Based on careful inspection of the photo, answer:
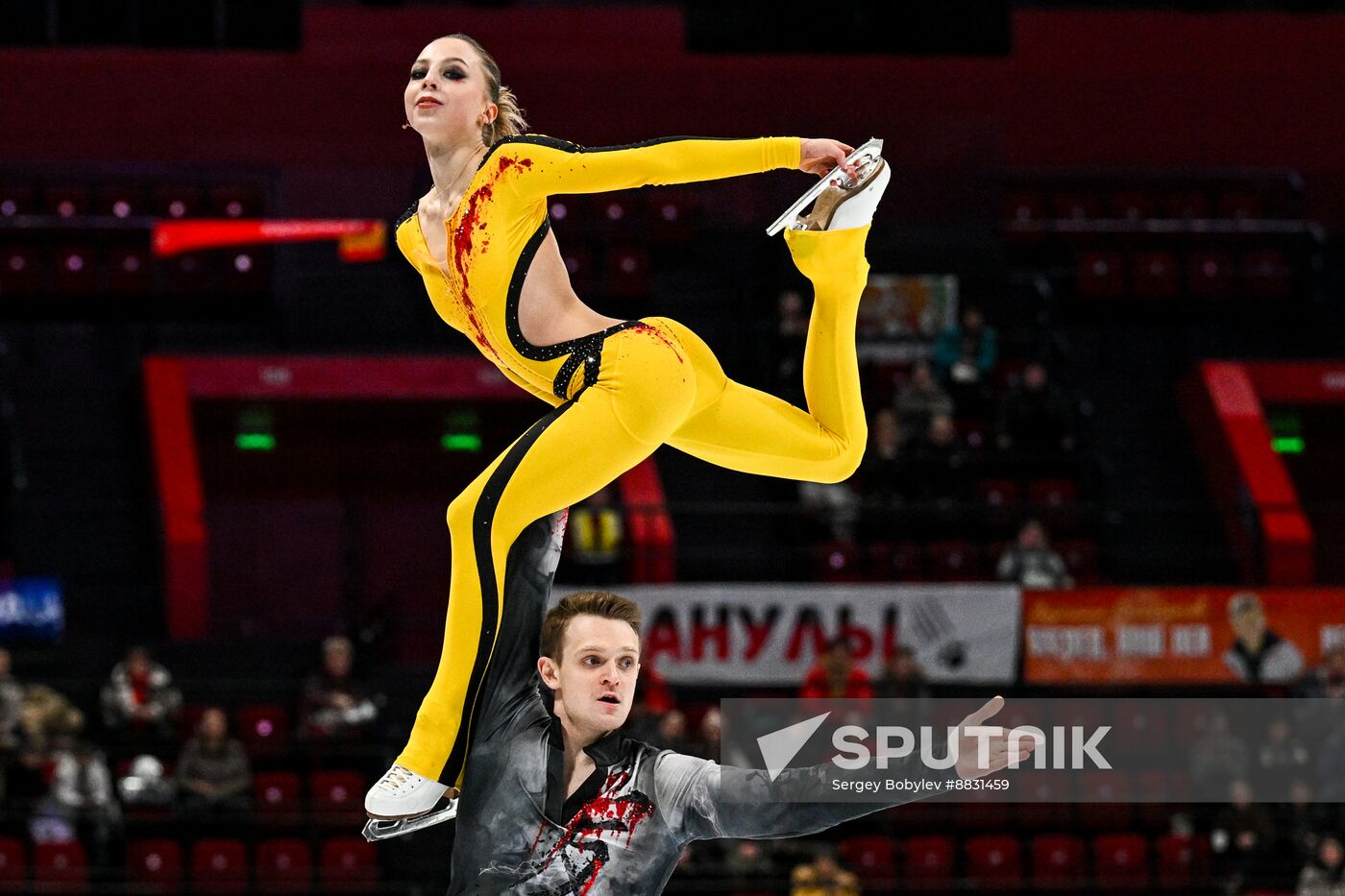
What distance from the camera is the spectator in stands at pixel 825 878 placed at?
37.4ft

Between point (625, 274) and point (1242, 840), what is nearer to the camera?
point (1242, 840)

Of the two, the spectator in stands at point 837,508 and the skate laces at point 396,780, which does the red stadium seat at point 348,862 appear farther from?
the skate laces at point 396,780

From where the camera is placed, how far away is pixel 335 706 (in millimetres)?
12969

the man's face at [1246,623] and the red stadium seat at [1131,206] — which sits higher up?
the red stadium seat at [1131,206]

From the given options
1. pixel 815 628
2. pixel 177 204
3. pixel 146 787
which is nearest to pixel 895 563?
pixel 815 628

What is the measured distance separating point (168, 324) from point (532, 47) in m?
4.23

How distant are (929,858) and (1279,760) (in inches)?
89.4

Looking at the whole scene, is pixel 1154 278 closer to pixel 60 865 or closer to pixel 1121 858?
pixel 1121 858

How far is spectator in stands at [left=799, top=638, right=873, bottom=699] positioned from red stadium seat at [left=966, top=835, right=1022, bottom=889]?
1235 millimetres

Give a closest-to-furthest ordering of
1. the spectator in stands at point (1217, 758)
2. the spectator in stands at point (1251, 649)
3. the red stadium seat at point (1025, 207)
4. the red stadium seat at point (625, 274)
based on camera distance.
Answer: the spectator in stands at point (1217, 758) < the spectator in stands at point (1251, 649) < the red stadium seat at point (625, 274) < the red stadium seat at point (1025, 207)

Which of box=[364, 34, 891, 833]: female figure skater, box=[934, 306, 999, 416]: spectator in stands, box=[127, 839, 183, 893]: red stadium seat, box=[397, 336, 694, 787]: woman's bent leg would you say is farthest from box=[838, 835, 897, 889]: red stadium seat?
box=[397, 336, 694, 787]: woman's bent leg

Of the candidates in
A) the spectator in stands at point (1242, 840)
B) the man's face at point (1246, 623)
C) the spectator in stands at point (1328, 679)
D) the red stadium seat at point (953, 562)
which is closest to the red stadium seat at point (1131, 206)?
the red stadium seat at point (953, 562)

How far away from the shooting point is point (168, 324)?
17.8 m

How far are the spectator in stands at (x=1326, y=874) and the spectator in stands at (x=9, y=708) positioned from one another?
25.9ft
